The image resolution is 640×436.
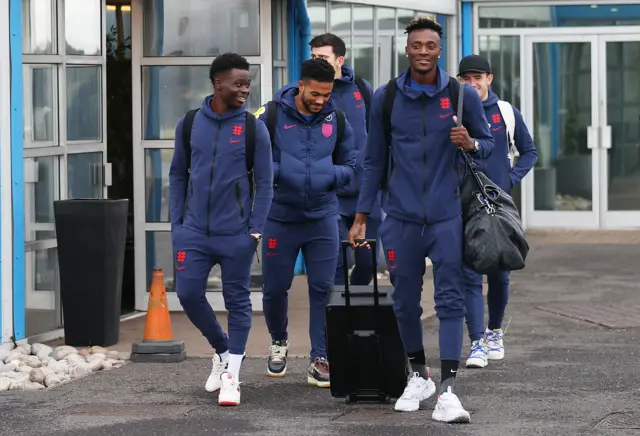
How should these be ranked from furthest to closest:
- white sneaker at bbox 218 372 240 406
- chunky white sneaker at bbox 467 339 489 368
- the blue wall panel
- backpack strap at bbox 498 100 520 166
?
the blue wall panel < backpack strap at bbox 498 100 520 166 < chunky white sneaker at bbox 467 339 489 368 < white sneaker at bbox 218 372 240 406

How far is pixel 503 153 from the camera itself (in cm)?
934

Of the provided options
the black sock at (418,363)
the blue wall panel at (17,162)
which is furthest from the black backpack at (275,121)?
the blue wall panel at (17,162)

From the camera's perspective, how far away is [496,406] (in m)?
7.81

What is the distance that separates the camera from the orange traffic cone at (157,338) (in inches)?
375

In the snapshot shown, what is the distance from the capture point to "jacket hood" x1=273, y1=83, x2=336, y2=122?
27.3 feet

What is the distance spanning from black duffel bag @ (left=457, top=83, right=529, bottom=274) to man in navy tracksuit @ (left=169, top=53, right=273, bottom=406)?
1114 millimetres

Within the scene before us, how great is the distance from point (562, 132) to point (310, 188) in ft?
37.0

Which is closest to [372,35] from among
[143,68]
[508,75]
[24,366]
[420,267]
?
[508,75]

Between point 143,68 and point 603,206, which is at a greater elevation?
point 143,68

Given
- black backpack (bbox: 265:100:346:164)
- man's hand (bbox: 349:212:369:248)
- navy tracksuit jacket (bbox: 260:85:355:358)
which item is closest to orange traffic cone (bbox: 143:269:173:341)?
navy tracksuit jacket (bbox: 260:85:355:358)

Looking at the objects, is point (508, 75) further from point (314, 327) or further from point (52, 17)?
point (314, 327)

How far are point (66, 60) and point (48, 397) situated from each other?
3128 mm

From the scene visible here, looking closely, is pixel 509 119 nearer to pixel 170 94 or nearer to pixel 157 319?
pixel 157 319

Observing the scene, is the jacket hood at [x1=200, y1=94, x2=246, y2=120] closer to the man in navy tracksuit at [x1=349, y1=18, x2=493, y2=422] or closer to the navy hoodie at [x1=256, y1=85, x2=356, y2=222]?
the navy hoodie at [x1=256, y1=85, x2=356, y2=222]
